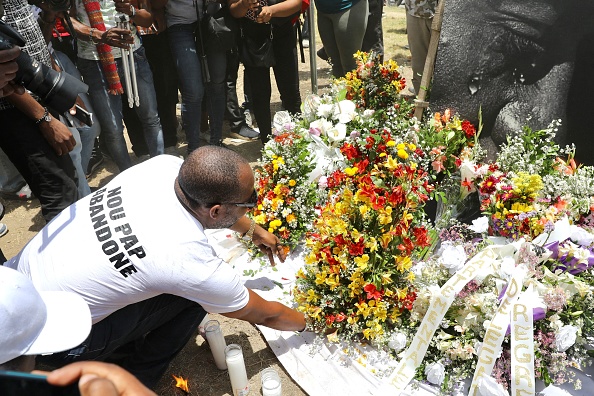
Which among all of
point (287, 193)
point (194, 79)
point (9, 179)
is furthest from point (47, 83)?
point (9, 179)

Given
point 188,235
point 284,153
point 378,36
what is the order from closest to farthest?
point 188,235
point 284,153
point 378,36

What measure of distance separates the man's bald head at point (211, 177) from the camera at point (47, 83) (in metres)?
1.11

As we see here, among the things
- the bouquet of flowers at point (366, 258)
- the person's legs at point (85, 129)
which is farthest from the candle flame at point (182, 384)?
the person's legs at point (85, 129)

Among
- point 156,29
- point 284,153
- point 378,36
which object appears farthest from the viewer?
point 378,36

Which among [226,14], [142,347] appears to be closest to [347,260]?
[142,347]

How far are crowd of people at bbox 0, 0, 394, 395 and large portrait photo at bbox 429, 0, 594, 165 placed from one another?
162cm

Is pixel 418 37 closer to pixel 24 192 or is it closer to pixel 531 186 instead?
pixel 531 186

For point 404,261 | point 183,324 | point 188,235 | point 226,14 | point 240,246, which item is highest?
point 226,14

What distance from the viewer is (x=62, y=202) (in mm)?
3369

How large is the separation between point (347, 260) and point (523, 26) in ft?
6.36

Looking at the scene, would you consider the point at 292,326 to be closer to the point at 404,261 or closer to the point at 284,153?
the point at 404,261

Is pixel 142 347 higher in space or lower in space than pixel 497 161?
lower

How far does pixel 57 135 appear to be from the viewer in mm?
3172

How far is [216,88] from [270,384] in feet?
9.53
